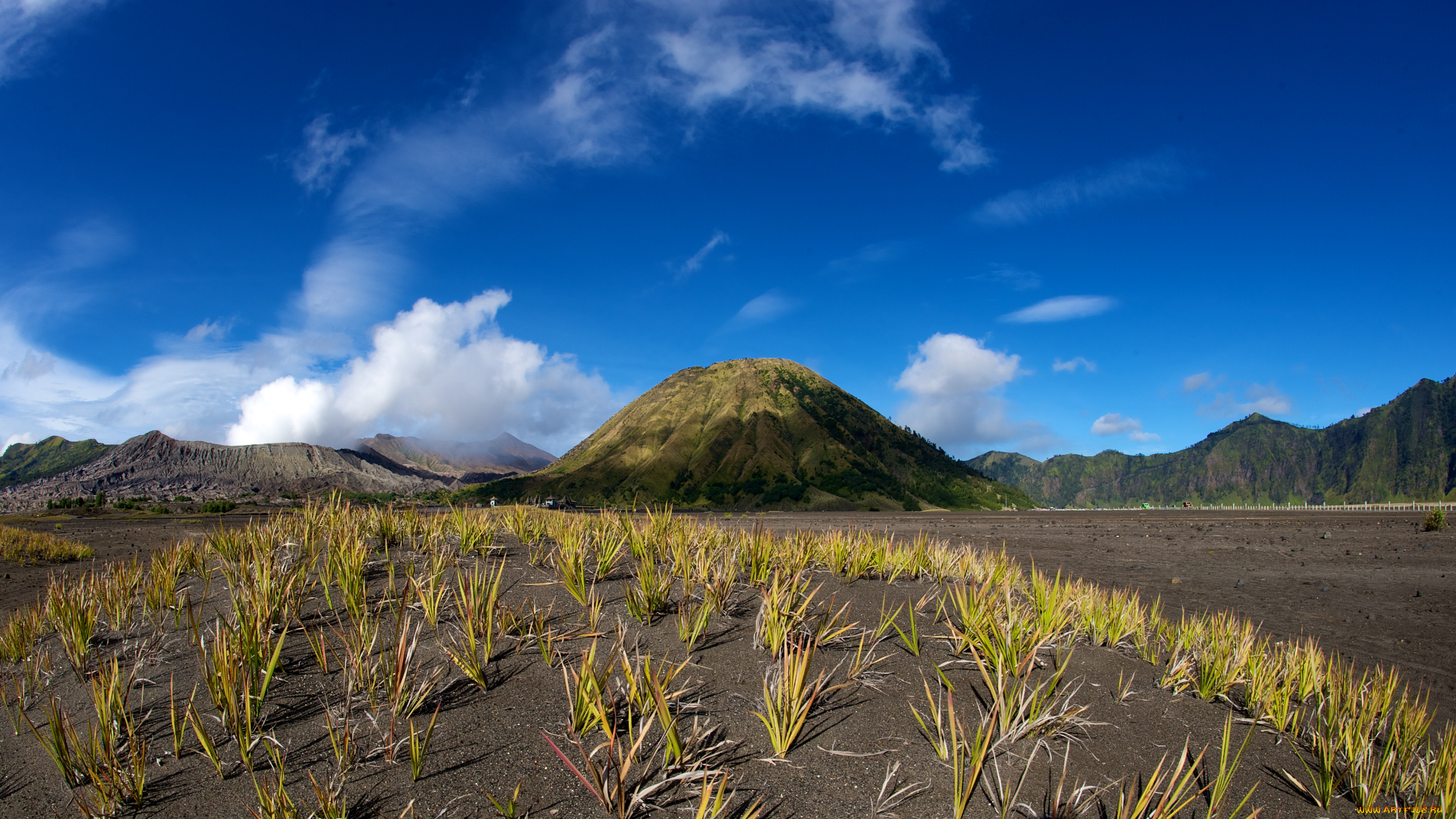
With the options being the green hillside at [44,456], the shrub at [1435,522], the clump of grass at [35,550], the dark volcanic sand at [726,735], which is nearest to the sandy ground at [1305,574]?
the shrub at [1435,522]

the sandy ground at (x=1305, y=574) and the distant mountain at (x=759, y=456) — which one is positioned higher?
the distant mountain at (x=759, y=456)

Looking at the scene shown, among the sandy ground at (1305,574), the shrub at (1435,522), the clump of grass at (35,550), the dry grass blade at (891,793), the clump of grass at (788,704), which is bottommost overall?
the clump of grass at (35,550)

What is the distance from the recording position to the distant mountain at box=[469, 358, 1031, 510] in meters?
94.0

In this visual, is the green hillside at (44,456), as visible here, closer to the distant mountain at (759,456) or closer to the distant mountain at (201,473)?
the distant mountain at (201,473)

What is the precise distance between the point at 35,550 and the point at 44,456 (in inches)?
8543

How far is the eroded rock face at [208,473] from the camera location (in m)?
82.9

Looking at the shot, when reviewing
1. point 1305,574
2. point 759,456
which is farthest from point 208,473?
point 1305,574

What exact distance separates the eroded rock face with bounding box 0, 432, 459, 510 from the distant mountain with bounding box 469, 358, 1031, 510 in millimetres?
24167

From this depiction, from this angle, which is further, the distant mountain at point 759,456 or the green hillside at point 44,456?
the green hillside at point 44,456

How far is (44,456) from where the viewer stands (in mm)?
160500

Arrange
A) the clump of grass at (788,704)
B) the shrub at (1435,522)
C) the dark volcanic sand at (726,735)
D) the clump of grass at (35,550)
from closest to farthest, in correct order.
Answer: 1. the dark volcanic sand at (726,735)
2. the clump of grass at (788,704)
3. the clump of grass at (35,550)
4. the shrub at (1435,522)

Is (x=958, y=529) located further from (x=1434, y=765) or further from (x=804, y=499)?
(x=804, y=499)

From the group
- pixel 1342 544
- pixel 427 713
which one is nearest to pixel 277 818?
pixel 427 713

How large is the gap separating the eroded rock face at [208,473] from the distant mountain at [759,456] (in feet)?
79.3
